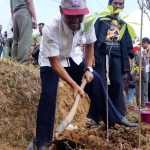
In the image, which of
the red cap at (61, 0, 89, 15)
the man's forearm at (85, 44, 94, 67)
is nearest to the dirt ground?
the man's forearm at (85, 44, 94, 67)

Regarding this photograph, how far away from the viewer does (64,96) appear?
651 cm

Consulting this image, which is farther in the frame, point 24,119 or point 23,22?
point 23,22

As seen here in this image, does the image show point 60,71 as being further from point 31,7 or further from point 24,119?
point 31,7

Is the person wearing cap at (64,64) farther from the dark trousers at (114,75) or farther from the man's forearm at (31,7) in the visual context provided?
the man's forearm at (31,7)

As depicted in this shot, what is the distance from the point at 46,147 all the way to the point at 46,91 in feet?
1.82

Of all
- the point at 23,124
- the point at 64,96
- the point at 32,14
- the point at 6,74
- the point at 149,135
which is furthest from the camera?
the point at 64,96

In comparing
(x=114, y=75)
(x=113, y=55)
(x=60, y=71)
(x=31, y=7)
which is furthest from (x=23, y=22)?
(x=60, y=71)

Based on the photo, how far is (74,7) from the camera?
2.94 meters

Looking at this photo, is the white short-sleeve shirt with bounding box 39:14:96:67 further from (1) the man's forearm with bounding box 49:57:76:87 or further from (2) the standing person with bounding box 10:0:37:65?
(2) the standing person with bounding box 10:0:37:65

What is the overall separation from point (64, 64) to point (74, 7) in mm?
706

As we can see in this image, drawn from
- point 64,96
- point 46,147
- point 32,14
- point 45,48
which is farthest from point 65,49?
point 64,96

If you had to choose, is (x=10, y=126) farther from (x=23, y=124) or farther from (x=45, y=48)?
(x=45, y=48)

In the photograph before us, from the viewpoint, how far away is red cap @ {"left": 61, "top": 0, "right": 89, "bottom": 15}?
114 inches

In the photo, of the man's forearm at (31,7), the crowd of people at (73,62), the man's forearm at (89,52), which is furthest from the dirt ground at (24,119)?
the man's forearm at (31,7)
